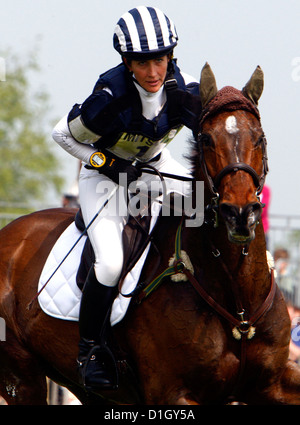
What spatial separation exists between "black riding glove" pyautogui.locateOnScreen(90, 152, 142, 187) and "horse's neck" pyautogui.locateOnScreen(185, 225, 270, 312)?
29.4 inches

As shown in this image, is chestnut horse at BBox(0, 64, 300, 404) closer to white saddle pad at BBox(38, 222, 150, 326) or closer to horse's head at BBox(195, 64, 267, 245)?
horse's head at BBox(195, 64, 267, 245)

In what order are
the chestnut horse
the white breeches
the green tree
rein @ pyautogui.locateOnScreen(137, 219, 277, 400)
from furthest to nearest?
the green tree → the white breeches → rein @ pyautogui.locateOnScreen(137, 219, 277, 400) → the chestnut horse

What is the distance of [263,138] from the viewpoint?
17.5 ft

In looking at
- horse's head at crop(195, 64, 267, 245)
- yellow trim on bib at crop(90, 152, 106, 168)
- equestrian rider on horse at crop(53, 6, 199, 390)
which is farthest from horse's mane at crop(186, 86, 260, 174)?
yellow trim on bib at crop(90, 152, 106, 168)

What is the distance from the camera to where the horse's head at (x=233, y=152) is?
195 inches

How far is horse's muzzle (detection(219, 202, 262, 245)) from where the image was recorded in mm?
4898

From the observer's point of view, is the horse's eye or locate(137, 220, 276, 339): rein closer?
the horse's eye

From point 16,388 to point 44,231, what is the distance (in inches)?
57.8

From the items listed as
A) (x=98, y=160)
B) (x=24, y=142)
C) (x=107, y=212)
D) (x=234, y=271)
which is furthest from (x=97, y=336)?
(x=24, y=142)

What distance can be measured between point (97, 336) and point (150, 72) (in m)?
2.01

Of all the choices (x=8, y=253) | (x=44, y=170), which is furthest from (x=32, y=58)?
(x=8, y=253)

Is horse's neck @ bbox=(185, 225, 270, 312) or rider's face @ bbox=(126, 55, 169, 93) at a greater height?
rider's face @ bbox=(126, 55, 169, 93)

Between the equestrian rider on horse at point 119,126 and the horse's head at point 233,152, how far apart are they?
44 centimetres

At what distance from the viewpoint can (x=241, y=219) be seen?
4.89 m
